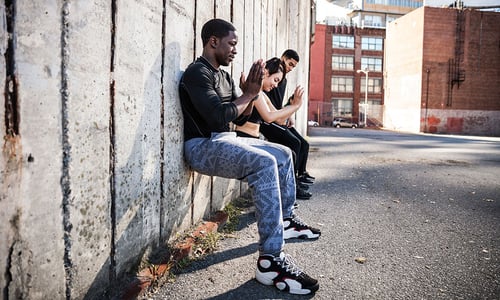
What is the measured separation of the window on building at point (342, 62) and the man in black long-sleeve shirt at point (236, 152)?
4640 cm

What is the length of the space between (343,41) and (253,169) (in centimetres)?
4888

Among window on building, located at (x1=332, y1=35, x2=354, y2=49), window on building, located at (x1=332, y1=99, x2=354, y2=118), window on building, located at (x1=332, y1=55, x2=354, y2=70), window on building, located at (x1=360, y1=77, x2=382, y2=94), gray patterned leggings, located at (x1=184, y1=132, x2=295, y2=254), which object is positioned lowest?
gray patterned leggings, located at (x1=184, y1=132, x2=295, y2=254)

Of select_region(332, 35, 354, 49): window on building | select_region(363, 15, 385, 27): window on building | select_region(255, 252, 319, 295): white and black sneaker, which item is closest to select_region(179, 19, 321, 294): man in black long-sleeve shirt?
select_region(255, 252, 319, 295): white and black sneaker

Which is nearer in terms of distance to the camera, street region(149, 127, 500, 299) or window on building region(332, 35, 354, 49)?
street region(149, 127, 500, 299)

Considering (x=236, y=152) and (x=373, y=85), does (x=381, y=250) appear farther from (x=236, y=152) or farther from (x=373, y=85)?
(x=373, y=85)

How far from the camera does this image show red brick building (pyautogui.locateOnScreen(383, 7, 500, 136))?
32.6m

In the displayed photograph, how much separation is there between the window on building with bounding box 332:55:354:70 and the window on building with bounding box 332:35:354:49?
61.9 inches

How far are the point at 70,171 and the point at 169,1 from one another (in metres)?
1.35

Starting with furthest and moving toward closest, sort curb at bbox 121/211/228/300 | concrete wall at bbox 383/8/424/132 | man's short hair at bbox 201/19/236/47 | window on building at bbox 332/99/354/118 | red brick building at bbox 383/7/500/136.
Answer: window on building at bbox 332/99/354/118
concrete wall at bbox 383/8/424/132
red brick building at bbox 383/7/500/136
man's short hair at bbox 201/19/236/47
curb at bbox 121/211/228/300

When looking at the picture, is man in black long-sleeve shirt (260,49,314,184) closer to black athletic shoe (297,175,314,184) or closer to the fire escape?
black athletic shoe (297,175,314,184)

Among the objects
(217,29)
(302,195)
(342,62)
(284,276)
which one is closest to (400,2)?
(342,62)

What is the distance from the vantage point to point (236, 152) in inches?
90.4

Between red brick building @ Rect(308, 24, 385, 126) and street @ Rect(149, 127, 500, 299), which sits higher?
red brick building @ Rect(308, 24, 385, 126)

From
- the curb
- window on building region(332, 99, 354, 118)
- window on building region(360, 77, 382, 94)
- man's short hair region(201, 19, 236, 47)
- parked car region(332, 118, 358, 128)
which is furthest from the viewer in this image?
window on building region(360, 77, 382, 94)
